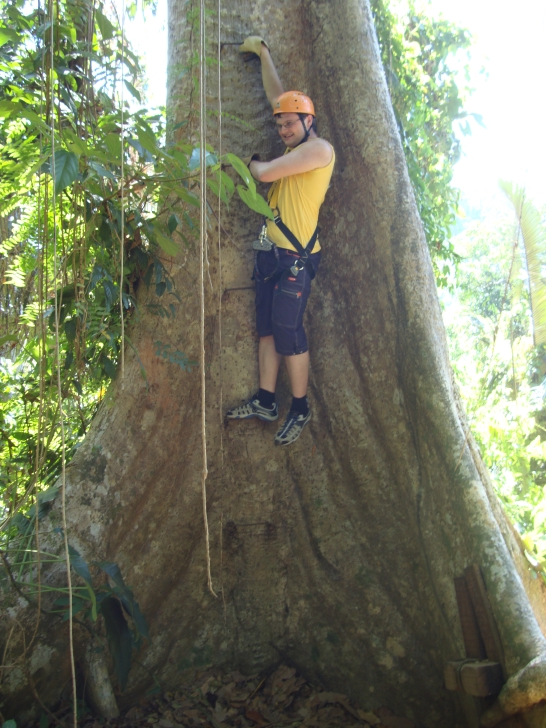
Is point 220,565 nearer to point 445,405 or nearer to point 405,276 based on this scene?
point 445,405

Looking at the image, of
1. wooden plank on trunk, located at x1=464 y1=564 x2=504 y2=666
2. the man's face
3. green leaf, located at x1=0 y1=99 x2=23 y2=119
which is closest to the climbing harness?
the man's face

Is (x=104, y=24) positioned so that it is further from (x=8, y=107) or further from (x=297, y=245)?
(x=297, y=245)

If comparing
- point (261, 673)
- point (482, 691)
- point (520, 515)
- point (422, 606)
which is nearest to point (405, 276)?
point (422, 606)

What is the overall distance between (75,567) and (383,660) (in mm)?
1448

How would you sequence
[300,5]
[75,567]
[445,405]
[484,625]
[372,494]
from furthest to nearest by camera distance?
[300,5] → [372,494] → [445,405] → [484,625] → [75,567]

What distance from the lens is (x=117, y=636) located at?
2434mm

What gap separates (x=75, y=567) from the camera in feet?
7.62

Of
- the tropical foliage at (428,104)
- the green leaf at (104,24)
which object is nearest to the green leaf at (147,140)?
the green leaf at (104,24)

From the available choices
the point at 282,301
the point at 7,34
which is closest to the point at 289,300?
the point at 282,301

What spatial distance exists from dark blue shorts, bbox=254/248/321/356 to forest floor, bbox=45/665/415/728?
5.03 feet

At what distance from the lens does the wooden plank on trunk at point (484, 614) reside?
8.13 feet

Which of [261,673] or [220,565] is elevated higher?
[220,565]

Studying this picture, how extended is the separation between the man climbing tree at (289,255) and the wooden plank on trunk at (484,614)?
39.4 inches

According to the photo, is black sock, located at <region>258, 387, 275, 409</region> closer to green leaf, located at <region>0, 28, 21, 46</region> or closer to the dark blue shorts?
the dark blue shorts
